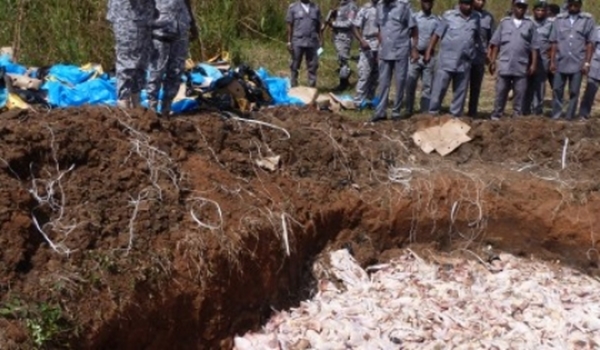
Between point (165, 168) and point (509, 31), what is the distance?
5.34 metres

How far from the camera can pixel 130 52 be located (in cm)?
632

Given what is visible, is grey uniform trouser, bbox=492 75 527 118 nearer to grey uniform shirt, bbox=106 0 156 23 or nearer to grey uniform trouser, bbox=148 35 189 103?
grey uniform trouser, bbox=148 35 189 103

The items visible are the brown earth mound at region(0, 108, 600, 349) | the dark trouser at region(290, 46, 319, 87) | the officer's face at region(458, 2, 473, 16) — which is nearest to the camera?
the brown earth mound at region(0, 108, 600, 349)

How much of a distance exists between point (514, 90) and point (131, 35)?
530cm

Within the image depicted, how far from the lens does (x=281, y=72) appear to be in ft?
44.6

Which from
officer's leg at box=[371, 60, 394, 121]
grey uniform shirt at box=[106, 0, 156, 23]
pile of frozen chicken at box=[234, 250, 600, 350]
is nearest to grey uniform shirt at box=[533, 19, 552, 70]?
officer's leg at box=[371, 60, 394, 121]

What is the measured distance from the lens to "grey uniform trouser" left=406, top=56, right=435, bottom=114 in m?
10.1

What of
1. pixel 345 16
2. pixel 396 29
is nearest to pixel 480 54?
pixel 396 29

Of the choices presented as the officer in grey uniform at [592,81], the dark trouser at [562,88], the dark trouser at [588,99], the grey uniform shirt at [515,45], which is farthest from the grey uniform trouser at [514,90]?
the dark trouser at [588,99]

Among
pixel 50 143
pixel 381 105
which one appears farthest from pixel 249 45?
pixel 50 143

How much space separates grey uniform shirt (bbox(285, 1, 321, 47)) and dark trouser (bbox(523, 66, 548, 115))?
10.4ft

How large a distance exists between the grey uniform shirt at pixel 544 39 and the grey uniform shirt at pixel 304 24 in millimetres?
3132

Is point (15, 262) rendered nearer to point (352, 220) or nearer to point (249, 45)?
point (352, 220)

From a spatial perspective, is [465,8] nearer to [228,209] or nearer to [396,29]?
[396,29]
